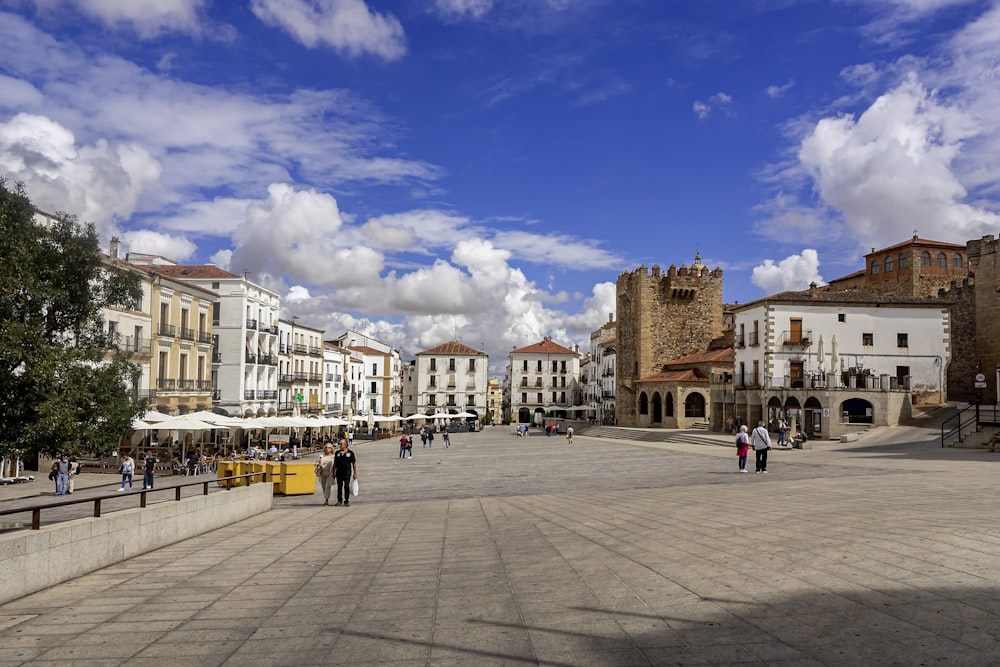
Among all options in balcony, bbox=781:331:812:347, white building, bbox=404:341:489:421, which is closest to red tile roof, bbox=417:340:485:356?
white building, bbox=404:341:489:421

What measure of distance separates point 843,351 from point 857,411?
3934 mm

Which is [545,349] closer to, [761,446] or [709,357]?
[709,357]

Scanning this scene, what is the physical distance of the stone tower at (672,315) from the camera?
6600 cm

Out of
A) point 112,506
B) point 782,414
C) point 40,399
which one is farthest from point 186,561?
point 782,414

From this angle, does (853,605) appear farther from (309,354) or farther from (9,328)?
(309,354)

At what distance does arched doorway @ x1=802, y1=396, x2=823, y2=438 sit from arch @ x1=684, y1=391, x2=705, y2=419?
1559 centimetres

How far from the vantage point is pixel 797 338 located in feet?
140

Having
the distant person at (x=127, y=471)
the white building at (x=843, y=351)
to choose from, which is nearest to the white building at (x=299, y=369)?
the distant person at (x=127, y=471)

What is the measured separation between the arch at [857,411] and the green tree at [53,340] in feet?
120

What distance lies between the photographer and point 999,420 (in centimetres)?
2855

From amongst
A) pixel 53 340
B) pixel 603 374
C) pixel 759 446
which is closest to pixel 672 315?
pixel 603 374

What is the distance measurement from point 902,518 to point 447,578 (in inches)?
270

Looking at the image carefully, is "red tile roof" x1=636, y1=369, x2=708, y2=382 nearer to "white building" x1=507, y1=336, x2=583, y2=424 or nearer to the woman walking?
"white building" x1=507, y1=336, x2=583, y2=424

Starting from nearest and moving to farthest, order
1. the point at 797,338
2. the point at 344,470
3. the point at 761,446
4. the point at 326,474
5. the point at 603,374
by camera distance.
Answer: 1. the point at 344,470
2. the point at 326,474
3. the point at 761,446
4. the point at 797,338
5. the point at 603,374
